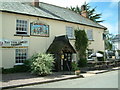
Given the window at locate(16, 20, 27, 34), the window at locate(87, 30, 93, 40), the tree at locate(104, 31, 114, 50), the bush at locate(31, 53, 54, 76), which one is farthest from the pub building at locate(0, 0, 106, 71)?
the tree at locate(104, 31, 114, 50)

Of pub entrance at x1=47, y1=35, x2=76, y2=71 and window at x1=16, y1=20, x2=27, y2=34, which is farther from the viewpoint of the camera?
pub entrance at x1=47, y1=35, x2=76, y2=71

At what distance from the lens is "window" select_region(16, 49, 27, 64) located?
14633 millimetres

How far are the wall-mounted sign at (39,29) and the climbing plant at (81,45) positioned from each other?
4.63m

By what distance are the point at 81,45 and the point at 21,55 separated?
26.1 feet

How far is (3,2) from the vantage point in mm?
15422

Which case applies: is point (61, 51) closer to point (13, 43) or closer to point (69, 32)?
point (13, 43)

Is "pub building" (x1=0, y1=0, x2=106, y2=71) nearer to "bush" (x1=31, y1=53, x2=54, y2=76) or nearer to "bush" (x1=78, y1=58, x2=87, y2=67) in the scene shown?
"bush" (x1=31, y1=53, x2=54, y2=76)

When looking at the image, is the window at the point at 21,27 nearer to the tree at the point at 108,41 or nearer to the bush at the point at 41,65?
the bush at the point at 41,65

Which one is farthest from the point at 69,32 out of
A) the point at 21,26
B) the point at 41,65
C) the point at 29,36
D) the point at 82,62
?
the point at 41,65

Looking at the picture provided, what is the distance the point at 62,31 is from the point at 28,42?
4925 millimetres

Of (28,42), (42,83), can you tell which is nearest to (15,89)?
(42,83)

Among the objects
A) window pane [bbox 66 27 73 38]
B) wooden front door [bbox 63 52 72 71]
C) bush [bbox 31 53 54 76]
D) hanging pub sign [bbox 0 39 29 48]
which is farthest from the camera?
window pane [bbox 66 27 73 38]

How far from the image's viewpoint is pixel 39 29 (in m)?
15.9

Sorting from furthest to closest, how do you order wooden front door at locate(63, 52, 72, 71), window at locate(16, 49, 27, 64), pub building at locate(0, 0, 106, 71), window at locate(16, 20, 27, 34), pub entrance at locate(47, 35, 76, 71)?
wooden front door at locate(63, 52, 72, 71) → pub entrance at locate(47, 35, 76, 71) → window at locate(16, 20, 27, 34) → window at locate(16, 49, 27, 64) → pub building at locate(0, 0, 106, 71)
